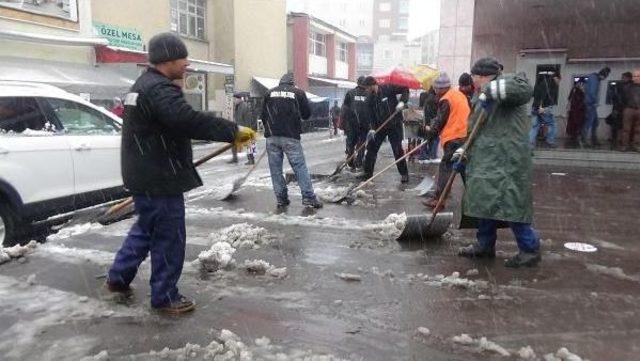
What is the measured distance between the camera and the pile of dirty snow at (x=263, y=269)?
13.5 ft

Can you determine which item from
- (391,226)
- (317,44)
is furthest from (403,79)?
(317,44)

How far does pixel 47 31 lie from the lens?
581 inches

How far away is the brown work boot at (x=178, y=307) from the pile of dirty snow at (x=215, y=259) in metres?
0.79

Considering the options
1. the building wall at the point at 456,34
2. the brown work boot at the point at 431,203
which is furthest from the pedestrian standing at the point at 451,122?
the building wall at the point at 456,34

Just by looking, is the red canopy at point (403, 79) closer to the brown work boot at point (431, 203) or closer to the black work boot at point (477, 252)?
the brown work boot at point (431, 203)

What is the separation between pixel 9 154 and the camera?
5047mm

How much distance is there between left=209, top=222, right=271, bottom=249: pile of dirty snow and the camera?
15.9 feet

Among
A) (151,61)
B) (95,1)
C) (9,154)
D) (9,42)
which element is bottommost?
(9,154)

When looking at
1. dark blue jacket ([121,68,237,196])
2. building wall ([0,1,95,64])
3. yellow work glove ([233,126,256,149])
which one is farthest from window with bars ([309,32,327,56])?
dark blue jacket ([121,68,237,196])

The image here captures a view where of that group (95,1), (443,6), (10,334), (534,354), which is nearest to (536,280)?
(534,354)

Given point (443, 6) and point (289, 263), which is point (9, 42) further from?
point (289, 263)

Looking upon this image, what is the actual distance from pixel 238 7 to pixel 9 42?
13608mm

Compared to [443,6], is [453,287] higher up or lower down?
lower down

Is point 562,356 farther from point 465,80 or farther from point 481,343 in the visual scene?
point 465,80
